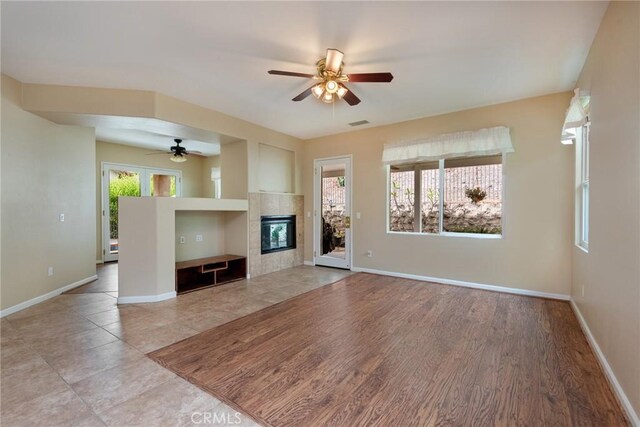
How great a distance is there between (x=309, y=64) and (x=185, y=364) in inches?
120

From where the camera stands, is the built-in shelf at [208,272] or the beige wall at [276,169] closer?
the built-in shelf at [208,272]

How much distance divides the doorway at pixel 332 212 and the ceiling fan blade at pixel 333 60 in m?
2.95

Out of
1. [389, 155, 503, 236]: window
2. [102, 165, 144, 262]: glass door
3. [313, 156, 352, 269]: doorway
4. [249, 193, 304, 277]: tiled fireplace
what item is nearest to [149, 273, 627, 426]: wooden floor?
[389, 155, 503, 236]: window

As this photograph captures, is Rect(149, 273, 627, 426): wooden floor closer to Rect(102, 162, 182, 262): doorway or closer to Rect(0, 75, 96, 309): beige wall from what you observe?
Rect(0, 75, 96, 309): beige wall

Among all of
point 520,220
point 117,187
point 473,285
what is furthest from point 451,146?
point 117,187

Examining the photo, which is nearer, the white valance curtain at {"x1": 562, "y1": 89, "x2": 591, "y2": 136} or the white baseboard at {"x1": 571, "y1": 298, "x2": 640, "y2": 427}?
the white baseboard at {"x1": 571, "y1": 298, "x2": 640, "y2": 427}

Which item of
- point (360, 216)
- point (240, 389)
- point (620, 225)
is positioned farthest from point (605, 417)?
point (360, 216)

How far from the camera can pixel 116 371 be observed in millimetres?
2098

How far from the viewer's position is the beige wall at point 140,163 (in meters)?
6.35

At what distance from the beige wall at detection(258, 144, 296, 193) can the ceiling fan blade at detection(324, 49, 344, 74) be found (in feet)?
9.71

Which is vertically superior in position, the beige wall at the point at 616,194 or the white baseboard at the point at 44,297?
the beige wall at the point at 616,194

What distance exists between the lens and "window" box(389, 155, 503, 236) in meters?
4.21

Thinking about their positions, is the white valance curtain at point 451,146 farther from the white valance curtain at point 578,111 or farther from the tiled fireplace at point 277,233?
the tiled fireplace at point 277,233

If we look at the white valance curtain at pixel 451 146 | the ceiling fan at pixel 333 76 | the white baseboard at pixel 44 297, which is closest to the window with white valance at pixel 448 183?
the white valance curtain at pixel 451 146
